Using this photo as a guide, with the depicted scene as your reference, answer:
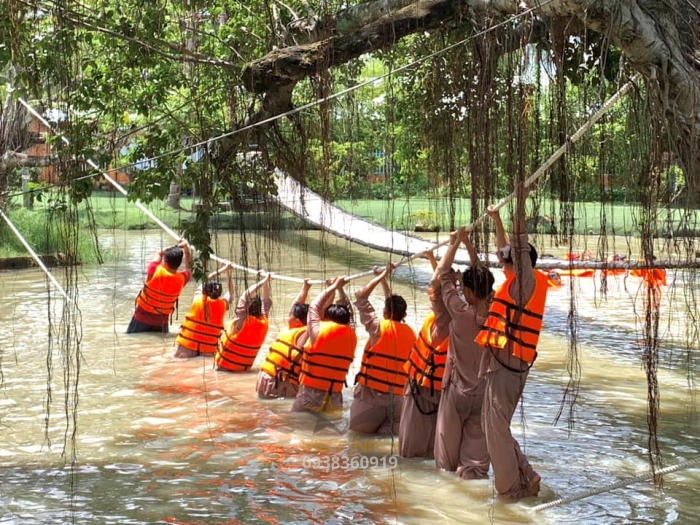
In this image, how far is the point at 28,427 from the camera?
23.3 ft

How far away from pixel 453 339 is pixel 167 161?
2261 mm

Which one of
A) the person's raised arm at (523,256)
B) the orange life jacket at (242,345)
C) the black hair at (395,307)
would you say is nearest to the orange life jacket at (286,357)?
the orange life jacket at (242,345)

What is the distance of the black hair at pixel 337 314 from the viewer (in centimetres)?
695

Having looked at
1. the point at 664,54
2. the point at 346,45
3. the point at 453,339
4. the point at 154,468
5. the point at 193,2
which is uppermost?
the point at 193,2

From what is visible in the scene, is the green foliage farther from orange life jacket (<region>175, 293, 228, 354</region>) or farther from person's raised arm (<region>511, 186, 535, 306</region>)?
person's raised arm (<region>511, 186, 535, 306</region>)

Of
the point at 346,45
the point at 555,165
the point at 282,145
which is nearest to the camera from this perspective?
the point at 555,165

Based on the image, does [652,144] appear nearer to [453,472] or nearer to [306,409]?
[453,472]

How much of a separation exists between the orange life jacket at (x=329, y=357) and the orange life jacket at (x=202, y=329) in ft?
8.02

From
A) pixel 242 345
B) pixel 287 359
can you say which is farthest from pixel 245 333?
pixel 287 359

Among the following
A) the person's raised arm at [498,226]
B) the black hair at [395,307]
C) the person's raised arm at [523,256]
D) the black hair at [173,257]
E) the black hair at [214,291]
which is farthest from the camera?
the black hair at [173,257]

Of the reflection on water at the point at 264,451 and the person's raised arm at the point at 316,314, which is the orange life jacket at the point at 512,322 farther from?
the person's raised arm at the point at 316,314

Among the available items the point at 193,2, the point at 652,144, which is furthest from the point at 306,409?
the point at 652,144

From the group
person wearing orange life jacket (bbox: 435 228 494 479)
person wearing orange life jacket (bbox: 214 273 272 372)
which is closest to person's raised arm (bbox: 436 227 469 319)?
person wearing orange life jacket (bbox: 435 228 494 479)

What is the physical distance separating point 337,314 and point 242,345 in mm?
2163
